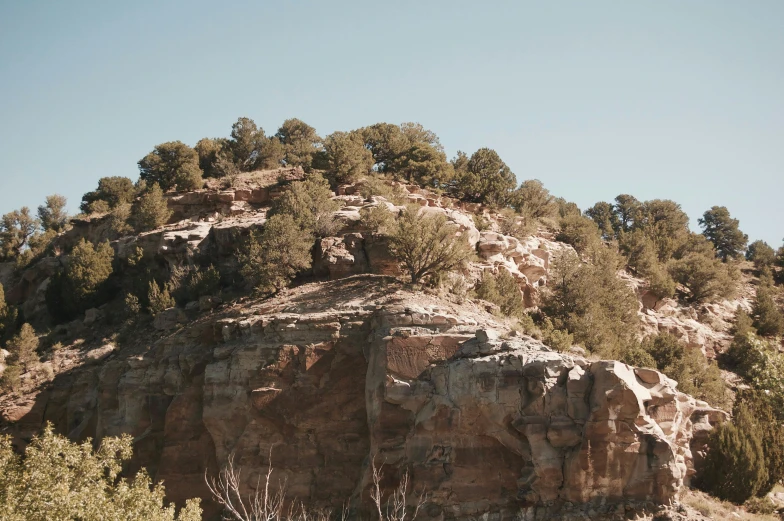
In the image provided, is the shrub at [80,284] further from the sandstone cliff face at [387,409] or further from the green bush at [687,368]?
the green bush at [687,368]

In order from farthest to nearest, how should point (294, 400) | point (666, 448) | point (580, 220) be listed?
1. point (580, 220)
2. point (294, 400)
3. point (666, 448)

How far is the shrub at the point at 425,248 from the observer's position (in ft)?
81.8

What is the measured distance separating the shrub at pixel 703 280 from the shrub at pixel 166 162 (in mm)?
30514

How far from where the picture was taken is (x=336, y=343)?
73.5 feet

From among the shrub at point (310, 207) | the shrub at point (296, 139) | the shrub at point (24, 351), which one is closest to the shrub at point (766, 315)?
the shrub at point (310, 207)

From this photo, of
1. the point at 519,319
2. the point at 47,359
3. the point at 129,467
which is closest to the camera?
the point at 129,467

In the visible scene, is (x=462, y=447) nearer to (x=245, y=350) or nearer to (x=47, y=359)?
(x=245, y=350)

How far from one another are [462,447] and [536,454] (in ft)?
7.22

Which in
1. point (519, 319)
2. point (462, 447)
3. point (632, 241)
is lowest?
point (462, 447)

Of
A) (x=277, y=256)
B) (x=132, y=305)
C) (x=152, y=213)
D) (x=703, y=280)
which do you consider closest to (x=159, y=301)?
(x=132, y=305)

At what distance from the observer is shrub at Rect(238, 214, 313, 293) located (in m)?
26.9

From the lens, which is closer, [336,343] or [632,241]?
[336,343]

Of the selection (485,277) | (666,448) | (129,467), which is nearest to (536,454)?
(666,448)

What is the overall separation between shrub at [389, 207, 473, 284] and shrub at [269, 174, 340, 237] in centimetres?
468
